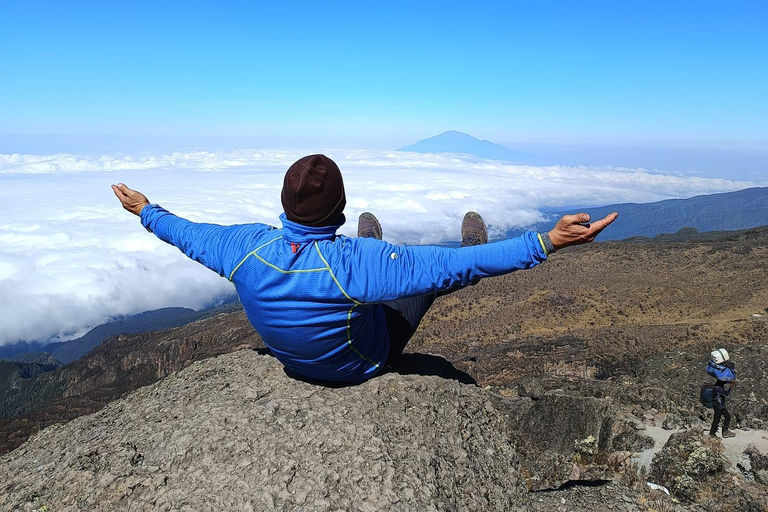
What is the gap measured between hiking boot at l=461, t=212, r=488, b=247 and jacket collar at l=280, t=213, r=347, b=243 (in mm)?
2597

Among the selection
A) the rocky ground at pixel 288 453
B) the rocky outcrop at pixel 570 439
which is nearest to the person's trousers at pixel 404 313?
the rocky ground at pixel 288 453

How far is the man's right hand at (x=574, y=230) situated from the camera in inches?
109

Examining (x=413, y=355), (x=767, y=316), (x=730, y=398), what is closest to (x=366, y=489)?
(x=413, y=355)

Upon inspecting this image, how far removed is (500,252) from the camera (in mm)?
2879

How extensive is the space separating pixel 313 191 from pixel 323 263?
0.45 metres

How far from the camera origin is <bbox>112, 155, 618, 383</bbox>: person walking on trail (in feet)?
9.57

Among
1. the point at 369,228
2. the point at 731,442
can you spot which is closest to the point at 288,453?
the point at 369,228

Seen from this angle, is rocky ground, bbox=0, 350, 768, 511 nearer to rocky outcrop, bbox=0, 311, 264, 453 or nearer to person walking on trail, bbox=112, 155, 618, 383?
person walking on trail, bbox=112, 155, 618, 383

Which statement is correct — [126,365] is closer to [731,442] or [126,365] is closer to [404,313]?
[731,442]

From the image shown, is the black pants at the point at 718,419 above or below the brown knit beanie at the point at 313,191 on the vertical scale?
below

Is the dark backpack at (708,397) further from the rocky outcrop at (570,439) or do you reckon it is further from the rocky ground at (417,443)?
the rocky outcrop at (570,439)

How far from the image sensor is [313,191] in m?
3.08

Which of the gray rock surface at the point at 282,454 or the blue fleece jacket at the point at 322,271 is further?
the gray rock surface at the point at 282,454

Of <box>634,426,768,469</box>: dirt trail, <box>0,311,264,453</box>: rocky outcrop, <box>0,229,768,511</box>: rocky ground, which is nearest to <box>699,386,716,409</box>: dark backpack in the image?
<box>0,229,768,511</box>: rocky ground
